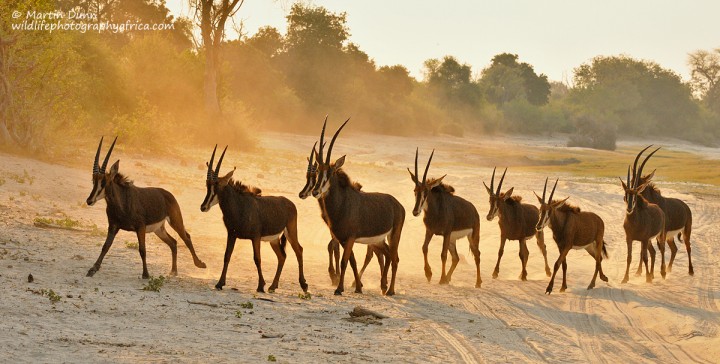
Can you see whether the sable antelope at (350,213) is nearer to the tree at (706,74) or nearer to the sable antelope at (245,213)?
the sable antelope at (245,213)

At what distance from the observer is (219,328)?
11.2m

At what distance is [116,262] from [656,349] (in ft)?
30.0

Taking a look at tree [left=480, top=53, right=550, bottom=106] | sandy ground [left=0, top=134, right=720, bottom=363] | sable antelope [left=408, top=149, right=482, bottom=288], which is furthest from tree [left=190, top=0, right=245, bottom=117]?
tree [left=480, top=53, right=550, bottom=106]

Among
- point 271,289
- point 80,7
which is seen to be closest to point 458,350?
point 271,289

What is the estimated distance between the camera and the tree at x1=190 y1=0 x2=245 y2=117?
4078cm

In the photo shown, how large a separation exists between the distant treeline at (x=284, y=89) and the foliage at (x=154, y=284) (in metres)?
15.1

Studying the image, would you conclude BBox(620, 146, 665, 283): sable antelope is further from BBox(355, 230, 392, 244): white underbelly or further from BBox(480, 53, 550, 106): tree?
BBox(480, 53, 550, 106): tree

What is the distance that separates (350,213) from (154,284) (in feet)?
11.8

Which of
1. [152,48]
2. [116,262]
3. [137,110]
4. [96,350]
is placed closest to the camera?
[96,350]

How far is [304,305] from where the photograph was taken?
13.4 m

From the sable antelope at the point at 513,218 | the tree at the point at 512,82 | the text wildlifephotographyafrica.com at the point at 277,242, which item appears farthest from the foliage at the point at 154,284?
the tree at the point at 512,82

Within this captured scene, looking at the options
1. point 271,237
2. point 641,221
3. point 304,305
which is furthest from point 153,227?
point 641,221

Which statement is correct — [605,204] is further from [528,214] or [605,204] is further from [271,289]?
[271,289]

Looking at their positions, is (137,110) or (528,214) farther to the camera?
(137,110)
